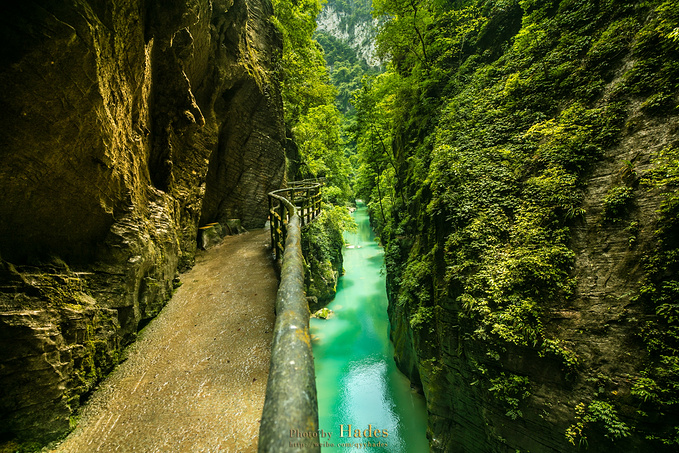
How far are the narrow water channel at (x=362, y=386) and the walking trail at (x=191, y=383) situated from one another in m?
5.92

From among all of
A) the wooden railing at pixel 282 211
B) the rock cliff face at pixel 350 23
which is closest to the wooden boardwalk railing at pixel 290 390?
the wooden railing at pixel 282 211

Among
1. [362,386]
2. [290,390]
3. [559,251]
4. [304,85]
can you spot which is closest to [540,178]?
[559,251]

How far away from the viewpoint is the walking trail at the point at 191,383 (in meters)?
2.11

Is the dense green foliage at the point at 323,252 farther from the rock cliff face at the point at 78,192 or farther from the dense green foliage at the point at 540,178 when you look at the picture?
the rock cliff face at the point at 78,192

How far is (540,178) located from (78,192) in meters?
7.48

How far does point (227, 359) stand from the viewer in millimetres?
2932

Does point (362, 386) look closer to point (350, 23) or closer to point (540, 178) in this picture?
point (540, 178)

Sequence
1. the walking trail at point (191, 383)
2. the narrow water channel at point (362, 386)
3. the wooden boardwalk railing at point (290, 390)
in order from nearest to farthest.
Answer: the wooden boardwalk railing at point (290, 390) → the walking trail at point (191, 383) → the narrow water channel at point (362, 386)

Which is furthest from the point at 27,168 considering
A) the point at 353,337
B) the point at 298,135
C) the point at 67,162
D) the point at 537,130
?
the point at 298,135

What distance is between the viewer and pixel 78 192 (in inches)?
112

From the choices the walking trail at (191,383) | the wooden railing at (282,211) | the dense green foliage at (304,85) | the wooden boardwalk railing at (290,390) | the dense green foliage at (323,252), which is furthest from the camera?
the dense green foliage at (304,85)

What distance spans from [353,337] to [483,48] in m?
13.1

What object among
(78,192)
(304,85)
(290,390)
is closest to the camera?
(290,390)

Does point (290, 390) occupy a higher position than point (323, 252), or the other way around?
point (290, 390)
